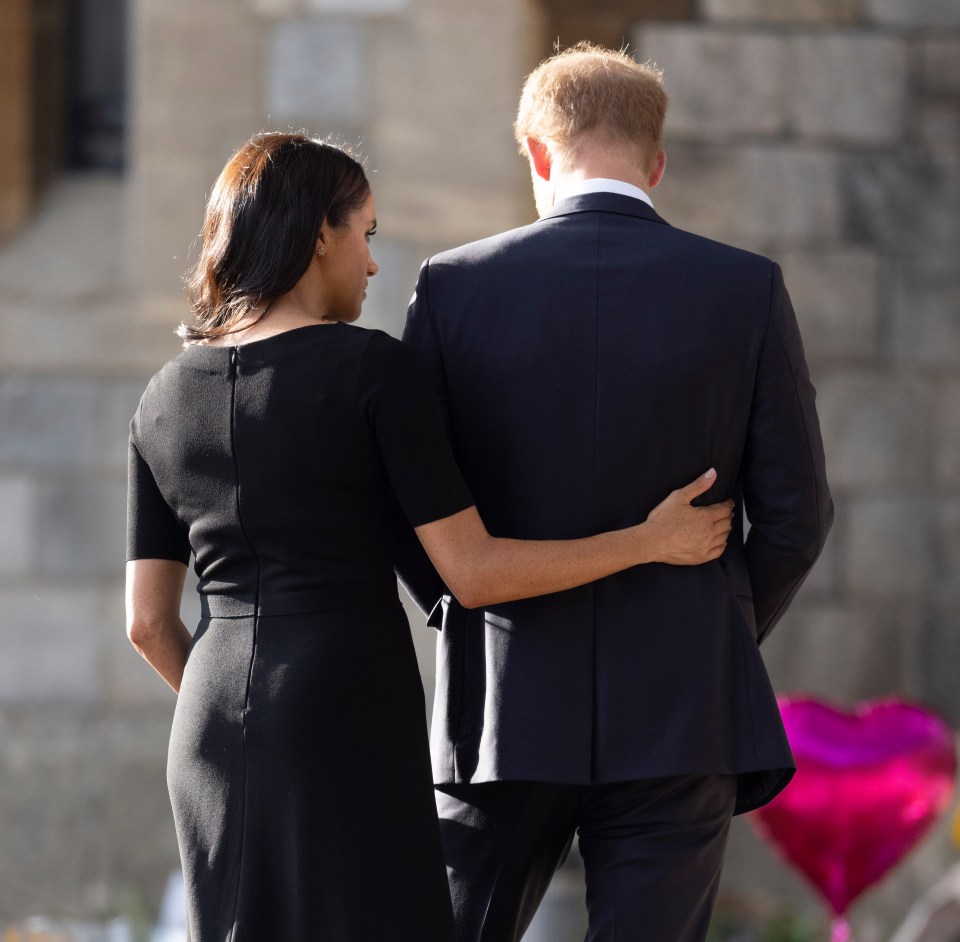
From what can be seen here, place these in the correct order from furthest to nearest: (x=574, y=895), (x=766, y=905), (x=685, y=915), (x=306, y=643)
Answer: (x=766, y=905), (x=574, y=895), (x=685, y=915), (x=306, y=643)

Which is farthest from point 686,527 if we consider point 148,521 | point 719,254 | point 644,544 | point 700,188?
point 700,188

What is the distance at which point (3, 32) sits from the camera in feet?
14.2

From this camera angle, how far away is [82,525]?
13.7 ft

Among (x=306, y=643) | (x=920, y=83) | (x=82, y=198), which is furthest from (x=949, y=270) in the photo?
(x=306, y=643)

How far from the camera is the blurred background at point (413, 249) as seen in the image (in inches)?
160

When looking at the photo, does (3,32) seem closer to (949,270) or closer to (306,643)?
(949,270)

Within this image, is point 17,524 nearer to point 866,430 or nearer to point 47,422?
point 47,422

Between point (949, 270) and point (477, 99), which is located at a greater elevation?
point (477, 99)

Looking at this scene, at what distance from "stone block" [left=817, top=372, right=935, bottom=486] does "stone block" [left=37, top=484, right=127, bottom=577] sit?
2010mm

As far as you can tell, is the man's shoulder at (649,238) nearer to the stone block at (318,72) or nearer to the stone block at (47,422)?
the stone block at (318,72)

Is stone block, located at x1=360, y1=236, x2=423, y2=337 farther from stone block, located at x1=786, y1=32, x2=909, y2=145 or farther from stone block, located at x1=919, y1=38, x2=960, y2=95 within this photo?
stone block, located at x1=919, y1=38, x2=960, y2=95

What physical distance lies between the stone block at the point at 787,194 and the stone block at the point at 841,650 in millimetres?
1069

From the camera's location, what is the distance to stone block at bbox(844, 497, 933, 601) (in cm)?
435

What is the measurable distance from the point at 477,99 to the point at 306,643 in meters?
2.52
